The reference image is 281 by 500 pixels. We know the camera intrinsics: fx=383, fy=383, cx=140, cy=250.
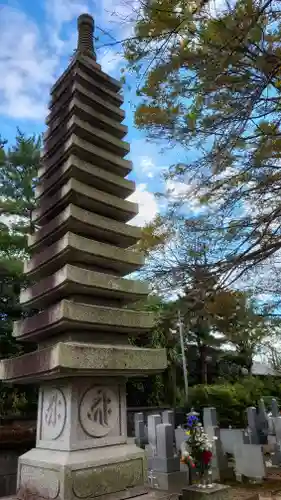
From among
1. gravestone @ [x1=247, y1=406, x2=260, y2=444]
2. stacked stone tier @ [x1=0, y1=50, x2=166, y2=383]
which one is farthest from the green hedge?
stacked stone tier @ [x1=0, y1=50, x2=166, y2=383]

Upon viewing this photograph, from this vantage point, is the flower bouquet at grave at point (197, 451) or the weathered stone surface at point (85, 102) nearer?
the flower bouquet at grave at point (197, 451)

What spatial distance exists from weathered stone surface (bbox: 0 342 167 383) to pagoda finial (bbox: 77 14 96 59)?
4667mm

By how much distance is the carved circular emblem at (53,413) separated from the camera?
412cm

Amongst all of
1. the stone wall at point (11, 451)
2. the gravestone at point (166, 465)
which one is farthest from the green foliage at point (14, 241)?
the gravestone at point (166, 465)

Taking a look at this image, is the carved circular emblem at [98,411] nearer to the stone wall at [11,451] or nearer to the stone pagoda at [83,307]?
the stone pagoda at [83,307]

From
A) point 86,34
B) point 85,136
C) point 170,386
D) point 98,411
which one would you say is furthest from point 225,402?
point 86,34

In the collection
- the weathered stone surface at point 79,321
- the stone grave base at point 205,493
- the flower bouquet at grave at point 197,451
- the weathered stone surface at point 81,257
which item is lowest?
the stone grave base at point 205,493

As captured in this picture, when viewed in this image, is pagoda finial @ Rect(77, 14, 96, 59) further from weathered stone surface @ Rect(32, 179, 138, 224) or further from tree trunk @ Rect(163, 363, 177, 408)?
tree trunk @ Rect(163, 363, 177, 408)

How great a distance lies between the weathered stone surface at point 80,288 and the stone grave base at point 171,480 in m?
4.47

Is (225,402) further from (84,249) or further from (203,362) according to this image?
(84,249)

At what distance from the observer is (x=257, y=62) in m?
4.17

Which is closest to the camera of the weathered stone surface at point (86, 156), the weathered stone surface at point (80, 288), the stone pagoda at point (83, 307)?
the stone pagoda at point (83, 307)

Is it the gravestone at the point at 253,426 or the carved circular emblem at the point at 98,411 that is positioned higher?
the carved circular emblem at the point at 98,411

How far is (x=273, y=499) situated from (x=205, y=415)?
3.56 meters
